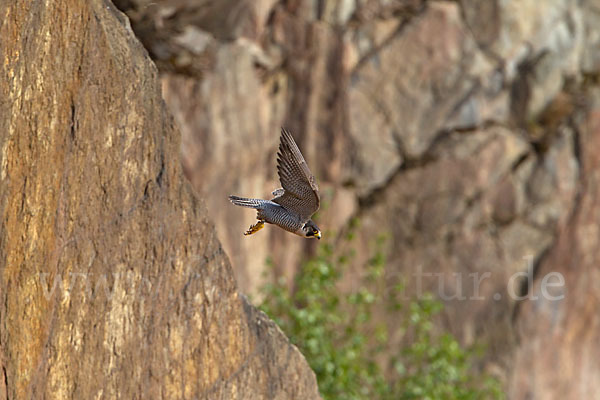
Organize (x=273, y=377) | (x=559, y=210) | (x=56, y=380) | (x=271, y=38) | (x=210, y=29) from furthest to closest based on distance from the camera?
(x=559, y=210), (x=271, y=38), (x=210, y=29), (x=273, y=377), (x=56, y=380)

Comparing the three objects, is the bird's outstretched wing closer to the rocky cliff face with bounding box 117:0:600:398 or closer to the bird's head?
the bird's head

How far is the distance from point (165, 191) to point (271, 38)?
18.8ft

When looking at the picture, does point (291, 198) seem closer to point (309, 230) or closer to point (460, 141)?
point (309, 230)

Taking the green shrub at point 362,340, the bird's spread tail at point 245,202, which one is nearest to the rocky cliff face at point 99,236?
the bird's spread tail at point 245,202

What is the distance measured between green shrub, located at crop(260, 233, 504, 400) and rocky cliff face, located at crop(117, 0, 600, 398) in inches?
22.6

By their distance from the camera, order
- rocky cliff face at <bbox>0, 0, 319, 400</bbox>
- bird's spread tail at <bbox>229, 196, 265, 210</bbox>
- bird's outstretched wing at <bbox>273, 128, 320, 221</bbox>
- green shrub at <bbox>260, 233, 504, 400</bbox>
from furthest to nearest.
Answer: green shrub at <bbox>260, 233, 504, 400</bbox> < bird's spread tail at <bbox>229, 196, 265, 210</bbox> < bird's outstretched wing at <bbox>273, 128, 320, 221</bbox> < rocky cliff face at <bbox>0, 0, 319, 400</bbox>

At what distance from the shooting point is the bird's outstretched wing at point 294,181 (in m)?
4.49

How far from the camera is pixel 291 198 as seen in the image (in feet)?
15.6

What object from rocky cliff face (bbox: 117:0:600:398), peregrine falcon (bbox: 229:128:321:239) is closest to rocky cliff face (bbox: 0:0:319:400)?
peregrine falcon (bbox: 229:128:321:239)

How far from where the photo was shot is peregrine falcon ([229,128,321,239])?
451 centimetres

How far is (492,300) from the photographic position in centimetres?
1081

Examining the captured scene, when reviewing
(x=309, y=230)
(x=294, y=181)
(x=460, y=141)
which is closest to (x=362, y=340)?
(x=460, y=141)

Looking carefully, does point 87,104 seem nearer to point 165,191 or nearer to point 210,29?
point 165,191

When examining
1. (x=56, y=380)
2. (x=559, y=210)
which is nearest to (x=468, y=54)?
(x=559, y=210)
